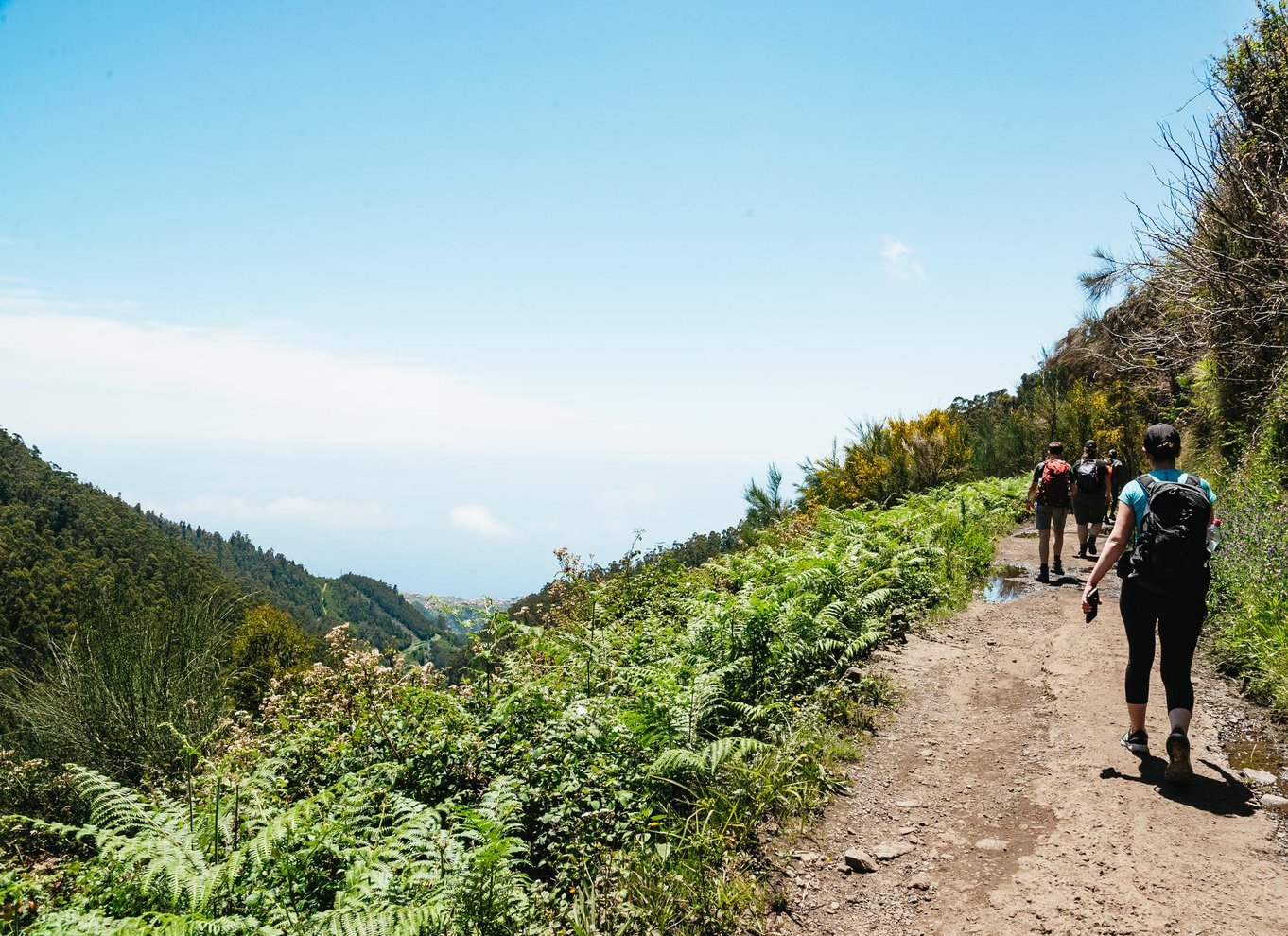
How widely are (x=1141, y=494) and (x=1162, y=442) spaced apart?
1.09 ft

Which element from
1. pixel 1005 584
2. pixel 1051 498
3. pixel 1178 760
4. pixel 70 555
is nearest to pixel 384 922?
pixel 1178 760

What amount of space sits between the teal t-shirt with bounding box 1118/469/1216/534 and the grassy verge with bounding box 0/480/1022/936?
2.27 m

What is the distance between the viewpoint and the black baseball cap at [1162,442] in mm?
4173

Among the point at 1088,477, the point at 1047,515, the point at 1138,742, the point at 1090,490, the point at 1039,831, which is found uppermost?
the point at 1088,477

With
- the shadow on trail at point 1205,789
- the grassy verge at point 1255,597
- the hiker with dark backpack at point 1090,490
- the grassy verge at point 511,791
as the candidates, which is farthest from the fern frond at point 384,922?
the hiker with dark backpack at point 1090,490

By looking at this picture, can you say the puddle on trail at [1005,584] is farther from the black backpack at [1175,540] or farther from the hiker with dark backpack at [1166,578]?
the black backpack at [1175,540]

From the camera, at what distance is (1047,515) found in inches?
379

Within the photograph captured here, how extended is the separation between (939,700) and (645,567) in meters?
5.52

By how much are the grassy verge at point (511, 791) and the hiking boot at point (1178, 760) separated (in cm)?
180

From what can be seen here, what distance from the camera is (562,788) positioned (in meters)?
3.97

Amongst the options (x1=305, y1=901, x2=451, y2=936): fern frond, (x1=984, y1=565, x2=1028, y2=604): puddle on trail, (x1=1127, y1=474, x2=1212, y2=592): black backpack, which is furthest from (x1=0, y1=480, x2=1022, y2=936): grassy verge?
(x1=984, y1=565, x2=1028, y2=604): puddle on trail

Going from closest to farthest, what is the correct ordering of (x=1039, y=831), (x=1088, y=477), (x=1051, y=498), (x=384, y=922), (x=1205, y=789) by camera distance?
(x=384, y=922), (x=1039, y=831), (x=1205, y=789), (x=1051, y=498), (x=1088, y=477)

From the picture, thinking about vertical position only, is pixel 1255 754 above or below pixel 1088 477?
below

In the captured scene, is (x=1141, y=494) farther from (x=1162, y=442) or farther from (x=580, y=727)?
(x=580, y=727)
